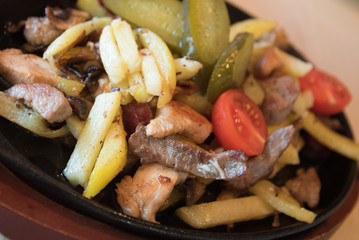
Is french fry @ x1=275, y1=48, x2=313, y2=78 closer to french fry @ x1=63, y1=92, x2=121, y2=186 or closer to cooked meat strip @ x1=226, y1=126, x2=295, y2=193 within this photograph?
cooked meat strip @ x1=226, y1=126, x2=295, y2=193

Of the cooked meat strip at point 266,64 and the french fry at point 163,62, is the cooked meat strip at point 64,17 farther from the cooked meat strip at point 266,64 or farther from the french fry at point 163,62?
the cooked meat strip at point 266,64

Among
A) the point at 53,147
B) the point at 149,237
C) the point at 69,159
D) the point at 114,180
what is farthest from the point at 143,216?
the point at 53,147

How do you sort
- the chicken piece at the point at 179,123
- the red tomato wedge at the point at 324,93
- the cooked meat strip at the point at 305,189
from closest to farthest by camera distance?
1. the chicken piece at the point at 179,123
2. the cooked meat strip at the point at 305,189
3. the red tomato wedge at the point at 324,93

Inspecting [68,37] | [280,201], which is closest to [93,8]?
[68,37]

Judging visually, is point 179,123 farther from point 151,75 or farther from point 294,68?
point 294,68

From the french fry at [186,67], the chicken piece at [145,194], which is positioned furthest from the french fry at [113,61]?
the chicken piece at [145,194]

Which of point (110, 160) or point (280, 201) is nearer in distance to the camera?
point (110, 160)

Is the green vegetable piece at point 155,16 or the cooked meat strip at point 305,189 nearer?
the green vegetable piece at point 155,16
